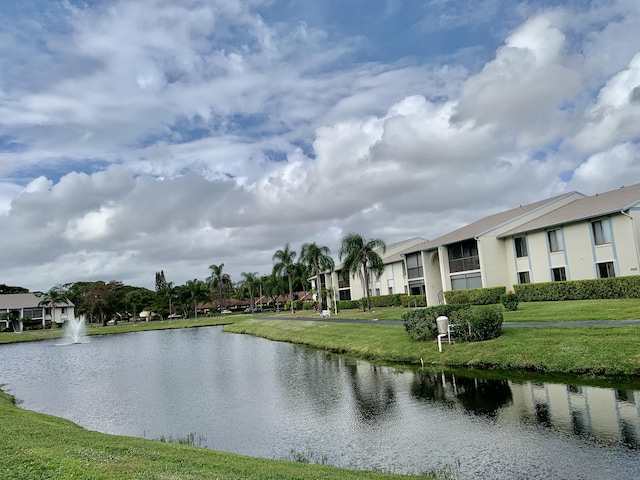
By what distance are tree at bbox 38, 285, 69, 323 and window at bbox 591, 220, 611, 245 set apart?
11818 centimetres

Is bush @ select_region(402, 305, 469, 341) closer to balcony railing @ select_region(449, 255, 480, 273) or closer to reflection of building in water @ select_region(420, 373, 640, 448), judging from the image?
reflection of building in water @ select_region(420, 373, 640, 448)

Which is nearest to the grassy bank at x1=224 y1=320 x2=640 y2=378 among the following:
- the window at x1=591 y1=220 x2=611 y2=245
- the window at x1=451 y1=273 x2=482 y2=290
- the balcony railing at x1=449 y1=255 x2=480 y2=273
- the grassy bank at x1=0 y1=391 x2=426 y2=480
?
the grassy bank at x1=0 y1=391 x2=426 y2=480

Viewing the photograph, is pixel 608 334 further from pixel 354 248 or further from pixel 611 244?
pixel 354 248

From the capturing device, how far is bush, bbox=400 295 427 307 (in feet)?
184

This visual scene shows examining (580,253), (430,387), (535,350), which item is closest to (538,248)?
(580,253)

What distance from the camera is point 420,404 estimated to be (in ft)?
56.3

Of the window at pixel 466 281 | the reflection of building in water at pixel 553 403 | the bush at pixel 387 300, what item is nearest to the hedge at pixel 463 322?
the reflection of building in water at pixel 553 403

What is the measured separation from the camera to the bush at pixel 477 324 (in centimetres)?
2497

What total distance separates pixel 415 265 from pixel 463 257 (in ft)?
36.3

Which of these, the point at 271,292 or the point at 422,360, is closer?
the point at 422,360

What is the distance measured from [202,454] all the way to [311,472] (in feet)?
9.35

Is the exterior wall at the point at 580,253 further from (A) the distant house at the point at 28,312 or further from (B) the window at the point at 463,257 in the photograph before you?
(A) the distant house at the point at 28,312

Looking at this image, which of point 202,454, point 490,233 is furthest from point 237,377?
point 490,233

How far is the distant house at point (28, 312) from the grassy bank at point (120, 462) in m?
118
